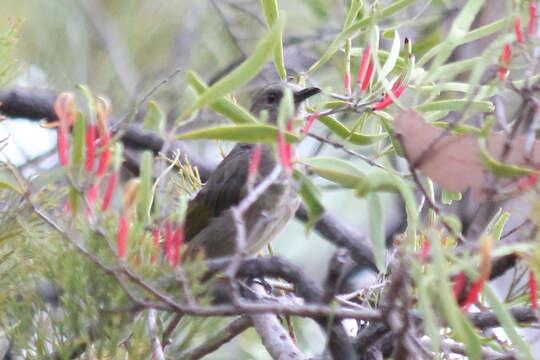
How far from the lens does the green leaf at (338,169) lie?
122 centimetres

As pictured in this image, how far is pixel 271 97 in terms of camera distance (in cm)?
323

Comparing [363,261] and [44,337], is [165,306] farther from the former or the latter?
[363,261]

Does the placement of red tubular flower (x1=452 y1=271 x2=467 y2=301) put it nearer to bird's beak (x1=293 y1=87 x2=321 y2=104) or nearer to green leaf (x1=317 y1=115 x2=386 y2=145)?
green leaf (x1=317 y1=115 x2=386 y2=145)

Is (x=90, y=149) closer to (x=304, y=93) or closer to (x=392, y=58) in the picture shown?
(x=392, y=58)

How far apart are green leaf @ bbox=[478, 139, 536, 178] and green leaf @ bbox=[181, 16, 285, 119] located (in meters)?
0.34

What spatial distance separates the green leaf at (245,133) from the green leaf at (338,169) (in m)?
0.11

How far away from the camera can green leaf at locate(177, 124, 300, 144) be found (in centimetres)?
113

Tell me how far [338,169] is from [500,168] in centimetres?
28

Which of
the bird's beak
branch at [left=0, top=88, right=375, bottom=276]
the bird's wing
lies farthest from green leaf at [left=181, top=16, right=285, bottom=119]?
branch at [left=0, top=88, right=375, bottom=276]

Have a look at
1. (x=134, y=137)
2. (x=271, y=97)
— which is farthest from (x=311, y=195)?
(x=134, y=137)

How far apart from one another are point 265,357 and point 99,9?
3064 mm

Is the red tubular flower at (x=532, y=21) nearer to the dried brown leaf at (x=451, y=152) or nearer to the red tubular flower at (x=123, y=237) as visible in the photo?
the dried brown leaf at (x=451, y=152)

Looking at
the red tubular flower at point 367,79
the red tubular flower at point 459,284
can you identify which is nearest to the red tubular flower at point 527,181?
the red tubular flower at point 459,284

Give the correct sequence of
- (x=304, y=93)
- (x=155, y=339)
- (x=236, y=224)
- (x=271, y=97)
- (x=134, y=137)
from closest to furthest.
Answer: (x=236, y=224)
(x=155, y=339)
(x=304, y=93)
(x=271, y=97)
(x=134, y=137)
